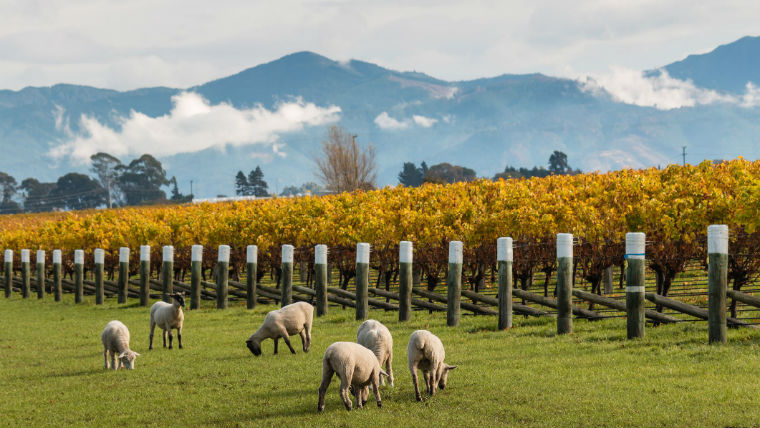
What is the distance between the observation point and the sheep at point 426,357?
12.2 m

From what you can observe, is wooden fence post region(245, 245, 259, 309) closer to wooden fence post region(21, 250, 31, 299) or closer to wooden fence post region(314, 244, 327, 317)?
wooden fence post region(314, 244, 327, 317)

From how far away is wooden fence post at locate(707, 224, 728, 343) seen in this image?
49.2 feet

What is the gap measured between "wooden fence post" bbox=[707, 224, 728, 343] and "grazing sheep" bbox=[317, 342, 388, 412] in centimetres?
660

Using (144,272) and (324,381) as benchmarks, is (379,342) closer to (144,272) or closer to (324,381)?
(324,381)

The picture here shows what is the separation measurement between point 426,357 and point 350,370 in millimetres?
1461

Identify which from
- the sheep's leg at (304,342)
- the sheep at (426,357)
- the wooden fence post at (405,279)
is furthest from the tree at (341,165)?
the sheep at (426,357)

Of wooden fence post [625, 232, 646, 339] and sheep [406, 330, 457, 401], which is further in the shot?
wooden fence post [625, 232, 646, 339]

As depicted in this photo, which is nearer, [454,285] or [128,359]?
[128,359]

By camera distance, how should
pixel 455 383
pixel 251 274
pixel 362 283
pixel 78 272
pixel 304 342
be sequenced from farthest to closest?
pixel 78 272 < pixel 251 274 < pixel 362 283 < pixel 304 342 < pixel 455 383

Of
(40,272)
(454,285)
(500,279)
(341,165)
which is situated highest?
(341,165)

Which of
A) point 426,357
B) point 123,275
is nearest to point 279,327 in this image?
point 426,357

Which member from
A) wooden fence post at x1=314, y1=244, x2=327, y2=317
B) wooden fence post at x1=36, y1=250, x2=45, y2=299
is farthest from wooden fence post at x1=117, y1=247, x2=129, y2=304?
wooden fence post at x1=314, y1=244, x2=327, y2=317

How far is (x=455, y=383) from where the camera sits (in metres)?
13.3

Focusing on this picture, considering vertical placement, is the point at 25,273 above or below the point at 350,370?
below
